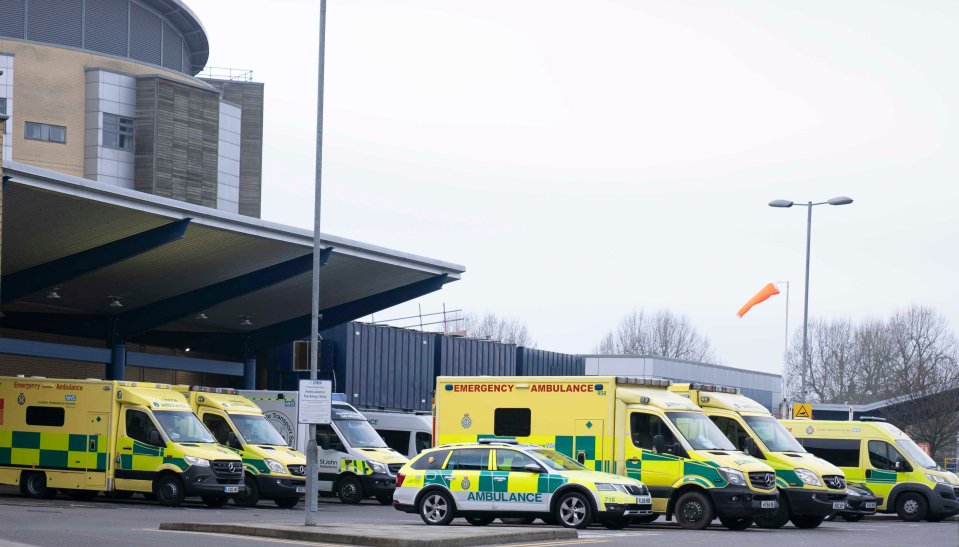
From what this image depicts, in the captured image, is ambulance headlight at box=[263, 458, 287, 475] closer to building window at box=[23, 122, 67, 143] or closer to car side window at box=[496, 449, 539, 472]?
car side window at box=[496, 449, 539, 472]

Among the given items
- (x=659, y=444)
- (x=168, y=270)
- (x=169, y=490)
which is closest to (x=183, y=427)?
(x=169, y=490)

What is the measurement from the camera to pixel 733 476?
2333 cm

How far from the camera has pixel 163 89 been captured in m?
65.6

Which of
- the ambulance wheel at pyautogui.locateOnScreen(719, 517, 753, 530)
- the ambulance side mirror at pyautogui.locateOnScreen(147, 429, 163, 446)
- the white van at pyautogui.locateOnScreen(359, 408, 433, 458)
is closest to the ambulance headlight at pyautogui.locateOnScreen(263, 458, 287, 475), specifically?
the ambulance side mirror at pyautogui.locateOnScreen(147, 429, 163, 446)

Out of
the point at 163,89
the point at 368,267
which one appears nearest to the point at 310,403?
the point at 368,267

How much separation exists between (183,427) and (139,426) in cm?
89

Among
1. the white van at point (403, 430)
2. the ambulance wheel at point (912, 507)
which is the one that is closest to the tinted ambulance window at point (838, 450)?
the ambulance wheel at point (912, 507)

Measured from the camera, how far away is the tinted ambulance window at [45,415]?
94.8 feet

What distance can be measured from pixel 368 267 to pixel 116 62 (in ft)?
86.2

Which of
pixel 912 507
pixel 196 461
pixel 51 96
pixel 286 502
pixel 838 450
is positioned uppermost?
pixel 51 96

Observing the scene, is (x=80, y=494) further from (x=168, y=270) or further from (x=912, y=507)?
(x=912, y=507)

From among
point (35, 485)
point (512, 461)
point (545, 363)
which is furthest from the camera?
point (545, 363)

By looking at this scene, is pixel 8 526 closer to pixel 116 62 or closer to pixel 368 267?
pixel 368 267

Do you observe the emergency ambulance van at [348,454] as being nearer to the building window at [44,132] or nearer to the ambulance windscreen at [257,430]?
the ambulance windscreen at [257,430]
